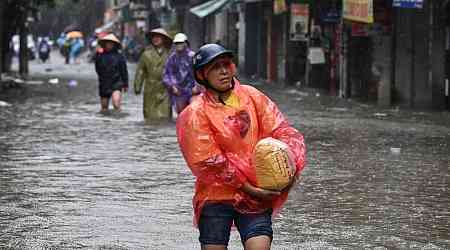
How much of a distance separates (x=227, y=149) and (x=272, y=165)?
1.07 feet

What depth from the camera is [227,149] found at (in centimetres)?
589

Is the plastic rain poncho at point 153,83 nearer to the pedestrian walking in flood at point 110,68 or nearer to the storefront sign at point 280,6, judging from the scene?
the pedestrian walking in flood at point 110,68

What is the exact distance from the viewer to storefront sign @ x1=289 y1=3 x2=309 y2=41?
102 feet

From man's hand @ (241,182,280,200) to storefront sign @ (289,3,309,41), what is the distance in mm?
25617

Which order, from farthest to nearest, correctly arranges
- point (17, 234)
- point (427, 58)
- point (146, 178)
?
point (427, 58) → point (146, 178) → point (17, 234)

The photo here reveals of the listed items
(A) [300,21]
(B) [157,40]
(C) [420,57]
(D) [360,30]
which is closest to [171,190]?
(B) [157,40]

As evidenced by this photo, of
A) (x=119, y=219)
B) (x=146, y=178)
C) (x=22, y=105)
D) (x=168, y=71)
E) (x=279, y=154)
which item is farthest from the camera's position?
(x=22, y=105)

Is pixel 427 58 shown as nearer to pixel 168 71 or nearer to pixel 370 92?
pixel 370 92

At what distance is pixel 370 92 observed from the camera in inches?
1009

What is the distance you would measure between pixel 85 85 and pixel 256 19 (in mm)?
8074

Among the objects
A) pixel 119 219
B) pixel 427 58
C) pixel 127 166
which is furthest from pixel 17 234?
pixel 427 58

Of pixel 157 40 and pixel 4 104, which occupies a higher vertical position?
pixel 157 40

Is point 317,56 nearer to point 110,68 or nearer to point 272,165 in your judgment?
point 110,68

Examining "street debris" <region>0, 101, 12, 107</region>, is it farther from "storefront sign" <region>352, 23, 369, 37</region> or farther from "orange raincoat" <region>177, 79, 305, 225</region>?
"orange raincoat" <region>177, 79, 305, 225</region>
